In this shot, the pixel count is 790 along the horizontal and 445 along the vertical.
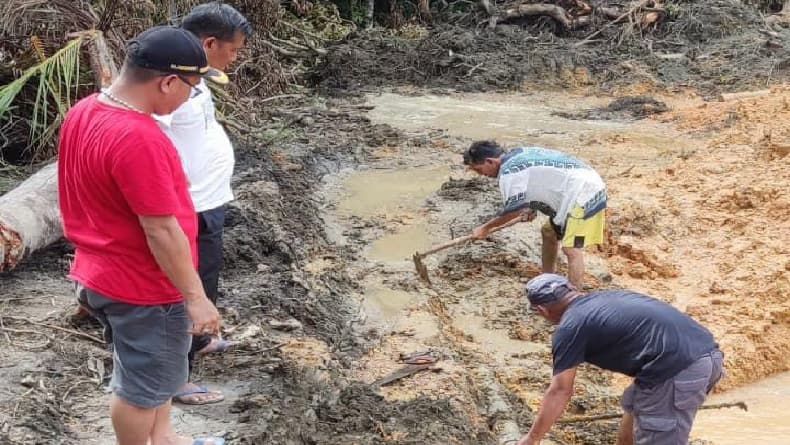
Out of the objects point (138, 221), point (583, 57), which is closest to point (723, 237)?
point (138, 221)

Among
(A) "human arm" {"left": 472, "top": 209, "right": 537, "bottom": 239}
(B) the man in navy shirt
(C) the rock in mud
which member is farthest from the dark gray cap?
(A) "human arm" {"left": 472, "top": 209, "right": 537, "bottom": 239}

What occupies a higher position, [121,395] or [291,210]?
[121,395]

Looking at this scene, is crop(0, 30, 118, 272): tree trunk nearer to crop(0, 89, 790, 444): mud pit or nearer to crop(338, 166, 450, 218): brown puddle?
crop(0, 89, 790, 444): mud pit

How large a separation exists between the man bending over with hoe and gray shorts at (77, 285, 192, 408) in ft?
11.0

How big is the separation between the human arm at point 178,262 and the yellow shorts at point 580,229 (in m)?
3.66

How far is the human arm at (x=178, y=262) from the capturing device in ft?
8.45

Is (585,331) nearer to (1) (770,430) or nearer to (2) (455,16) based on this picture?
(1) (770,430)

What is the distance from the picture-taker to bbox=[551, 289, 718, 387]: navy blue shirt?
3.54 metres

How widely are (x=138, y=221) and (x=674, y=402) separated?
7.63 ft

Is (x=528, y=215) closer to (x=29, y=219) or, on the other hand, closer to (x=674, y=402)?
(x=674, y=402)

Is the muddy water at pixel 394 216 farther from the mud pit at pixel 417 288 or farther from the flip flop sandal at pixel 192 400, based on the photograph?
the flip flop sandal at pixel 192 400

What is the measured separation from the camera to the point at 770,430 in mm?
5016

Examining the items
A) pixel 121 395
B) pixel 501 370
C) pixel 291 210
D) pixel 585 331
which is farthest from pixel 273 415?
pixel 291 210

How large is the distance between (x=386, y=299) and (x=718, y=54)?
12.1 m
